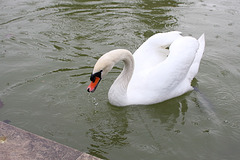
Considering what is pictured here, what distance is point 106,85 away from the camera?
5.24 m

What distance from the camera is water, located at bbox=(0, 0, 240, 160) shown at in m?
4.03

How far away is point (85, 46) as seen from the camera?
670 cm

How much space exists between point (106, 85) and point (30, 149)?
235cm

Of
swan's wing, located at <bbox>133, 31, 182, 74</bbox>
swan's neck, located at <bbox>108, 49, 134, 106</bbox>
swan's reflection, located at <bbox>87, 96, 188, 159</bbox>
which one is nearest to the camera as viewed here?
swan's reflection, located at <bbox>87, 96, 188, 159</bbox>

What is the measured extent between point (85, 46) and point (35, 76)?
1596mm

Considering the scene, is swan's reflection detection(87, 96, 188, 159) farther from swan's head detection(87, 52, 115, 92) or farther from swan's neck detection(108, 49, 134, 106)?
swan's head detection(87, 52, 115, 92)

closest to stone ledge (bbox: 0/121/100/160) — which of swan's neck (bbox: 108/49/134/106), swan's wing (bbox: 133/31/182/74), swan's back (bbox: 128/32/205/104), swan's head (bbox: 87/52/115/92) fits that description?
swan's head (bbox: 87/52/115/92)

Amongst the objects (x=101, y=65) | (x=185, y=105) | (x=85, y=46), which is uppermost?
(x=101, y=65)

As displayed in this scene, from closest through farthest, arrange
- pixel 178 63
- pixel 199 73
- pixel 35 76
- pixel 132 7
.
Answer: pixel 178 63 < pixel 35 76 < pixel 199 73 < pixel 132 7

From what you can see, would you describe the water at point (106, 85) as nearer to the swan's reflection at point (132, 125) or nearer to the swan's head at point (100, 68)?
the swan's reflection at point (132, 125)

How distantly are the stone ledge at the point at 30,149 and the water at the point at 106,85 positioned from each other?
0.75m

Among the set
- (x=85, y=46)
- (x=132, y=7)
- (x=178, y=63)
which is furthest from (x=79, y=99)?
(x=132, y=7)

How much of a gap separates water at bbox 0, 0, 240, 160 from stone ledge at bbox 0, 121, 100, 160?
75 centimetres

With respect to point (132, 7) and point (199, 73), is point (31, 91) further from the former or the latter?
point (132, 7)
